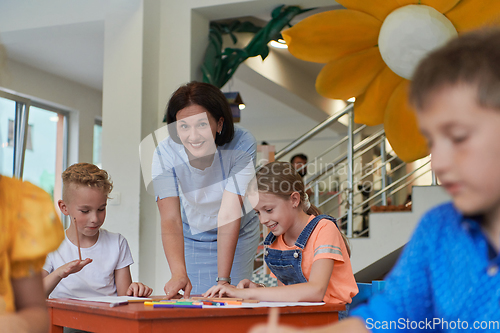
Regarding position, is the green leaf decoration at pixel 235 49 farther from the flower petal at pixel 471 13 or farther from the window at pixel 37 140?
the window at pixel 37 140

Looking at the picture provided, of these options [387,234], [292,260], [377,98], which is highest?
[377,98]

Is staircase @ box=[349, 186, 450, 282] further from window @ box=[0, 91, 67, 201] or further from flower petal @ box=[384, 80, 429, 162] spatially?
window @ box=[0, 91, 67, 201]

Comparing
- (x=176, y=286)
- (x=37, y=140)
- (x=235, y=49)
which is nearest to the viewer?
(x=176, y=286)

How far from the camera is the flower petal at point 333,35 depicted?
5.26 feet

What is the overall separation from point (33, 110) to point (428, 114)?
5.02m

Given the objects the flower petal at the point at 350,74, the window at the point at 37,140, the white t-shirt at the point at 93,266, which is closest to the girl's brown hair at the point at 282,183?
the flower petal at the point at 350,74

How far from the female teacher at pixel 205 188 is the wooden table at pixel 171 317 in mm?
394

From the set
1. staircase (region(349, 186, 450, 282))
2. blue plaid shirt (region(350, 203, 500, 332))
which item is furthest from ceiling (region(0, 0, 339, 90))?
blue plaid shirt (region(350, 203, 500, 332))

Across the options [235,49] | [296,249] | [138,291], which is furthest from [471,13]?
[235,49]

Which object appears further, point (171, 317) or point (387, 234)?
point (387, 234)

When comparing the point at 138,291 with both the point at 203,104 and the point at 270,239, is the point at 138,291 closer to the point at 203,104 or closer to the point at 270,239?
the point at 270,239

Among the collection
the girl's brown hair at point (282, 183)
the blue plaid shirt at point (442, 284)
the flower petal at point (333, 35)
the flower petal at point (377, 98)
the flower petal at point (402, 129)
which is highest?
the flower petal at point (333, 35)

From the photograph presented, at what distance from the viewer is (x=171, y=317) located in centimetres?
94

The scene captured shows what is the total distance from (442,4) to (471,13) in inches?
3.4
